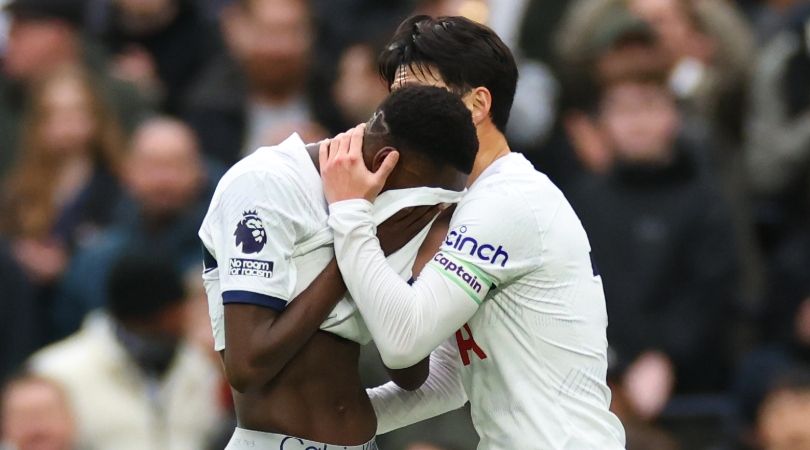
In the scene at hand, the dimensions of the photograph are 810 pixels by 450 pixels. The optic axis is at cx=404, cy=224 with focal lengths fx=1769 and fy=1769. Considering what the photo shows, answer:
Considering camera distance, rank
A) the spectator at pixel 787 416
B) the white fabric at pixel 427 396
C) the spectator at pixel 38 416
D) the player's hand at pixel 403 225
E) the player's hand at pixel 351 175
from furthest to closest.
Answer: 1. the spectator at pixel 38 416
2. the spectator at pixel 787 416
3. the white fabric at pixel 427 396
4. the player's hand at pixel 403 225
5. the player's hand at pixel 351 175

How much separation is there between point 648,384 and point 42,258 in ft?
9.85

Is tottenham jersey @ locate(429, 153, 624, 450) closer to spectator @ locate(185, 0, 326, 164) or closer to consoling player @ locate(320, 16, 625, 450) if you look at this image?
consoling player @ locate(320, 16, 625, 450)

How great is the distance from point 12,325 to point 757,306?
3434 mm

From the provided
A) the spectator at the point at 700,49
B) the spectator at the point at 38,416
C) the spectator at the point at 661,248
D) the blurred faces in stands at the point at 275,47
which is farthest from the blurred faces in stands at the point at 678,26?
Result: the spectator at the point at 38,416

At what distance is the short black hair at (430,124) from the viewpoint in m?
4.39

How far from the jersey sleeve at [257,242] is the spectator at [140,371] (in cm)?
327

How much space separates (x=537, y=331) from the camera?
459 centimetres

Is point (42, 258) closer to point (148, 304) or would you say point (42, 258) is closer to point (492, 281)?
point (148, 304)

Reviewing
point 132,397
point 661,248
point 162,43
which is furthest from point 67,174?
point 661,248

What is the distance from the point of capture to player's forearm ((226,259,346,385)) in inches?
171

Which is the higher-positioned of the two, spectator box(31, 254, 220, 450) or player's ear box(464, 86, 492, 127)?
player's ear box(464, 86, 492, 127)

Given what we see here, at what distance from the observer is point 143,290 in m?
7.77

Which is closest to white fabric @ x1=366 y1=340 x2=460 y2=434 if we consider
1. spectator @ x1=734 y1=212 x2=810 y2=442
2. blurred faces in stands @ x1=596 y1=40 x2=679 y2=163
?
spectator @ x1=734 y1=212 x2=810 y2=442

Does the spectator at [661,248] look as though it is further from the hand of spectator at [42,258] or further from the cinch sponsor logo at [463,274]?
the cinch sponsor logo at [463,274]
